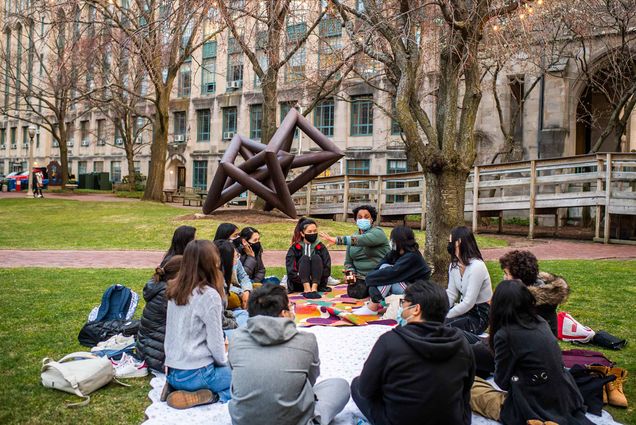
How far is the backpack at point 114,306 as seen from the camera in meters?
6.54

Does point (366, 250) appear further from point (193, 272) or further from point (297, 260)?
point (193, 272)

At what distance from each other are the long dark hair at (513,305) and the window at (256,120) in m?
34.6

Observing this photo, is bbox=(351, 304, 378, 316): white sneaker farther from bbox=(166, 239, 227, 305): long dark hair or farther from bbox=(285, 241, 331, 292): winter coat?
bbox=(166, 239, 227, 305): long dark hair

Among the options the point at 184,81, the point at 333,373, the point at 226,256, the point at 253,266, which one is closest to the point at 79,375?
the point at 333,373

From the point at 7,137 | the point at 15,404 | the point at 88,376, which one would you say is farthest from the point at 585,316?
the point at 7,137

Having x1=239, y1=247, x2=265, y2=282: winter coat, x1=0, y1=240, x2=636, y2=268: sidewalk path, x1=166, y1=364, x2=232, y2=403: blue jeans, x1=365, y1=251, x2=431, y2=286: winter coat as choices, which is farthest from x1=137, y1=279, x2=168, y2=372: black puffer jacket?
x1=0, y1=240, x2=636, y2=268: sidewalk path

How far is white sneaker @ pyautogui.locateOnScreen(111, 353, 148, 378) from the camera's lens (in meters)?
5.36

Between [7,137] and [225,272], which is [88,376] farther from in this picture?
[7,137]

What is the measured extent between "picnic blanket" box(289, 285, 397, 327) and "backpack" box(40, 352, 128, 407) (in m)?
2.69

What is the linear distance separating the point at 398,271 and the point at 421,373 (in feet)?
13.2

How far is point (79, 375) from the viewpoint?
16.3 ft

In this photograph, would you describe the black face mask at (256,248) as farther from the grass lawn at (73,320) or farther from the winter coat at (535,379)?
the winter coat at (535,379)

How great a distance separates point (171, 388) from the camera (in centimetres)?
491

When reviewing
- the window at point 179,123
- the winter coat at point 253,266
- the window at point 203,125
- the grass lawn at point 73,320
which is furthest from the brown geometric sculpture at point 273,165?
the window at point 179,123
